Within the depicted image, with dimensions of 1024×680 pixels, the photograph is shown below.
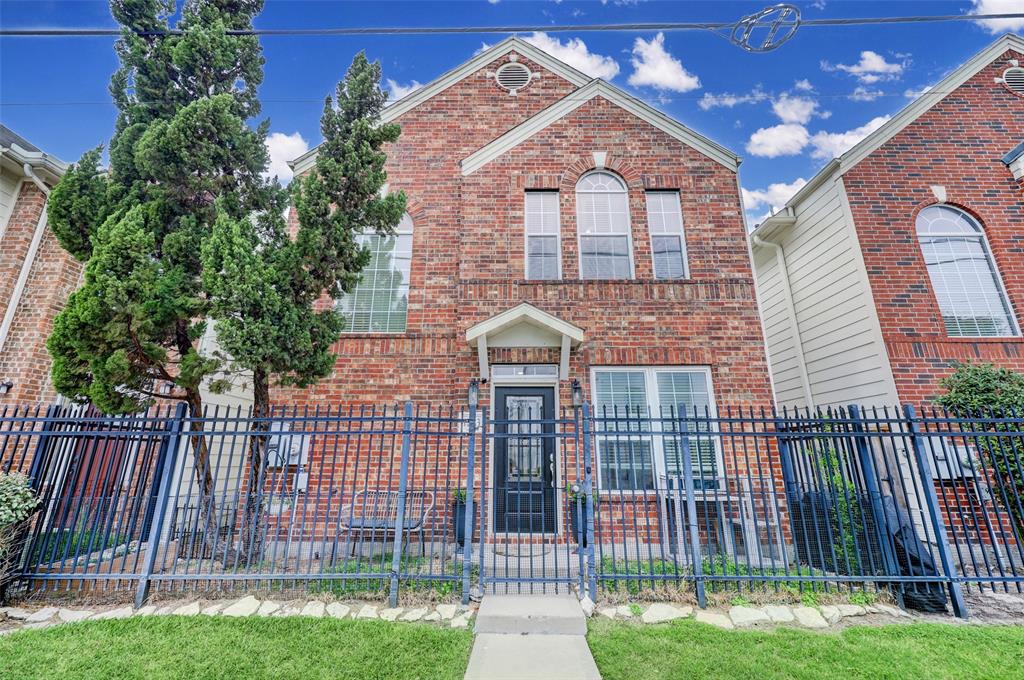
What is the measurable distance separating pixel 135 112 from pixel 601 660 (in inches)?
305

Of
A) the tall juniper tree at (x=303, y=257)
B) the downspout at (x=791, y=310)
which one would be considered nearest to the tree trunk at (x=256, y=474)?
the tall juniper tree at (x=303, y=257)

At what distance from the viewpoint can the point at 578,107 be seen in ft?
28.1

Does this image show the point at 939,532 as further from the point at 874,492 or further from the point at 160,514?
the point at 160,514

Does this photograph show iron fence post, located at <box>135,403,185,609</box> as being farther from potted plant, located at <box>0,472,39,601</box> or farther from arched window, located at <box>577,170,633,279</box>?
arched window, located at <box>577,170,633,279</box>

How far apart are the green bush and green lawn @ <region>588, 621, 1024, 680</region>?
8.95 feet

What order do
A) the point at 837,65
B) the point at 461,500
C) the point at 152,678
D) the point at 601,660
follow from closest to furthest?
the point at 152,678 → the point at 601,660 → the point at 461,500 → the point at 837,65

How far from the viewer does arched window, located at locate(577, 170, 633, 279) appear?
7.77 metres

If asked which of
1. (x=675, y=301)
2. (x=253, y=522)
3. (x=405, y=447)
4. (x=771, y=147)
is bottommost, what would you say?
(x=253, y=522)

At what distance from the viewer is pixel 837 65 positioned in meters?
9.20

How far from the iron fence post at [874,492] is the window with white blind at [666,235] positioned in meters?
3.61

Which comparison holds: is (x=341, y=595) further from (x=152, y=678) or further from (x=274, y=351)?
(x=274, y=351)

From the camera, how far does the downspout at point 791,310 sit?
8852 mm

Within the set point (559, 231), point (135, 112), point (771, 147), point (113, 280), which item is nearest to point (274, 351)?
point (113, 280)

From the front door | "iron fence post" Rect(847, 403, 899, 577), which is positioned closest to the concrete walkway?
the front door
